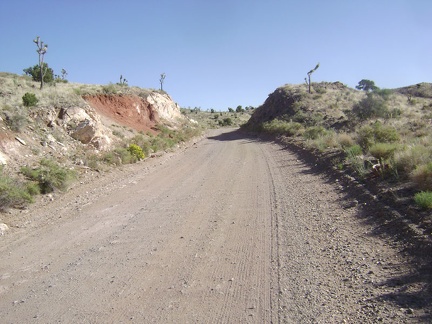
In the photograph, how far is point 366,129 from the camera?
17.0 metres

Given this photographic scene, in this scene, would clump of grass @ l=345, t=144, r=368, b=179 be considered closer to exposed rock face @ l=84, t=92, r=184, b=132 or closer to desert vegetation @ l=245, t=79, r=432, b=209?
desert vegetation @ l=245, t=79, r=432, b=209

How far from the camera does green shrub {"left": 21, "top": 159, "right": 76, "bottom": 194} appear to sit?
12000 mm

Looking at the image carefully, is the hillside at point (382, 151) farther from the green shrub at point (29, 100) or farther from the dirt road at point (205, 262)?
the green shrub at point (29, 100)

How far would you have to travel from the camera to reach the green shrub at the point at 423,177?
8204mm

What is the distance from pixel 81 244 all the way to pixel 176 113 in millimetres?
36531

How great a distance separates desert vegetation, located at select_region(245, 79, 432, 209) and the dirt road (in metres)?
1.66

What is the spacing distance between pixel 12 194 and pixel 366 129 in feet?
49.2

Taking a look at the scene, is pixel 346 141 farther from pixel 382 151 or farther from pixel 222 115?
pixel 222 115

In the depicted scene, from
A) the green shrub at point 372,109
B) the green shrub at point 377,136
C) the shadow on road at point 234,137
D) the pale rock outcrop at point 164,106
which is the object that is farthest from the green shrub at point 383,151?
the pale rock outcrop at point 164,106

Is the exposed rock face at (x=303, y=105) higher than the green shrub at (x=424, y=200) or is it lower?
higher

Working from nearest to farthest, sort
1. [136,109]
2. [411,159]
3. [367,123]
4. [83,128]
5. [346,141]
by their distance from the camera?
1. [411,159]
2. [346,141]
3. [83,128]
4. [367,123]
5. [136,109]

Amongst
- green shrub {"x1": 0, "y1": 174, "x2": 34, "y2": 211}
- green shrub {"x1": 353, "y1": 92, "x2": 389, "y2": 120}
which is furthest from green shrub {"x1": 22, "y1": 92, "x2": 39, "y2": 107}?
green shrub {"x1": 353, "y1": 92, "x2": 389, "y2": 120}

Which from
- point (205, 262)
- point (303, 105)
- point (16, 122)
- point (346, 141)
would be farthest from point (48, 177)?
point (303, 105)

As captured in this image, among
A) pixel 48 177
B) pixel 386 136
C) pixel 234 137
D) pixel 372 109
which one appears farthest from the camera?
pixel 234 137
